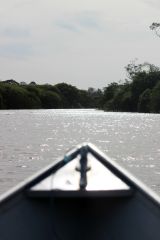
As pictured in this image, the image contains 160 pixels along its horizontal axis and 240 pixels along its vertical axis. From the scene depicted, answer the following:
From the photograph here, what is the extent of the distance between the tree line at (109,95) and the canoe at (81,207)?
8897cm

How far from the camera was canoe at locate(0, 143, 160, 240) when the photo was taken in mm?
7477

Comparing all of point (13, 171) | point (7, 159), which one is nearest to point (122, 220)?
point (13, 171)

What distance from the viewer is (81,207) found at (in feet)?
25.9

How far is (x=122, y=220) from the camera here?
25.7ft

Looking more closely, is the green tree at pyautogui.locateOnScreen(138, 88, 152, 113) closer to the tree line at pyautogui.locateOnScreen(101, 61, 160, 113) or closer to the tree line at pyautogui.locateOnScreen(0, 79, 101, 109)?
the tree line at pyautogui.locateOnScreen(101, 61, 160, 113)

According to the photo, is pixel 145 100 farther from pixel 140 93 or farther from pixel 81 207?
pixel 81 207

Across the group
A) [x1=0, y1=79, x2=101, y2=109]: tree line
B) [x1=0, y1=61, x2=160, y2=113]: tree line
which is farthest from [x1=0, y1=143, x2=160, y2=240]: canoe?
[x1=0, y1=79, x2=101, y2=109]: tree line

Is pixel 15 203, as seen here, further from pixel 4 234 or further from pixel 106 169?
pixel 106 169

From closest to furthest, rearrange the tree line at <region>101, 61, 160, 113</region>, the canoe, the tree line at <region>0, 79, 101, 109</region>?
the canoe
the tree line at <region>101, 61, 160, 113</region>
the tree line at <region>0, 79, 101, 109</region>

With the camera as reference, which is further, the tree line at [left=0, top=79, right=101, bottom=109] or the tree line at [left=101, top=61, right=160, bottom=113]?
the tree line at [left=0, top=79, right=101, bottom=109]

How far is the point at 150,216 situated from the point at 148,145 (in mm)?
26780

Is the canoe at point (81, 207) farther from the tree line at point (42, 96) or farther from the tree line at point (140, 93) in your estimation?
the tree line at point (42, 96)

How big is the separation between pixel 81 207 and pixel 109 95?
135881mm

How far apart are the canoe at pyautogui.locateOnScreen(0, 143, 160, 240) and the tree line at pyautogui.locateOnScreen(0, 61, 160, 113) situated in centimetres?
8897
